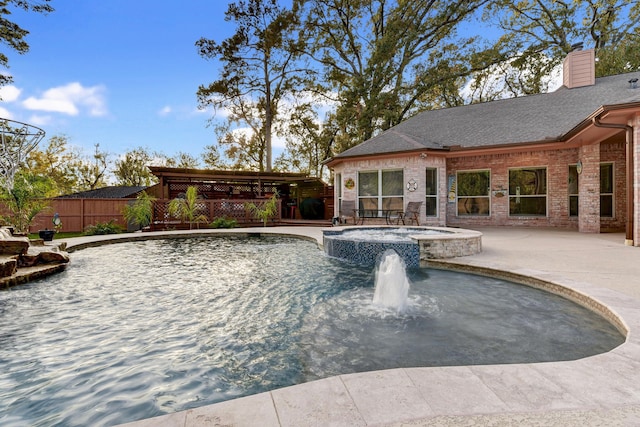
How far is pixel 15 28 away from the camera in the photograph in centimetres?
1471

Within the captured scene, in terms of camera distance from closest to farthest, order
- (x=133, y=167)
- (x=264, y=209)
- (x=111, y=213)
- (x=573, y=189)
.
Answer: (x=573, y=189)
(x=111, y=213)
(x=264, y=209)
(x=133, y=167)

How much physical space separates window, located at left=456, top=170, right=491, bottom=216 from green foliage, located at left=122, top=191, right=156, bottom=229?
1175 centimetres

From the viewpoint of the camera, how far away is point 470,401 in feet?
5.29

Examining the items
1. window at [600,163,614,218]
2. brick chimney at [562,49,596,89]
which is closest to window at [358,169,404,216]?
window at [600,163,614,218]

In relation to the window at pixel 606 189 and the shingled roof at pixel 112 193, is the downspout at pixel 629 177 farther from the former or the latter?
the shingled roof at pixel 112 193

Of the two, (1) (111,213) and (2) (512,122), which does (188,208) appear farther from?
(2) (512,122)

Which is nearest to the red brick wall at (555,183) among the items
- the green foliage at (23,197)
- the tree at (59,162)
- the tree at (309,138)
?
the green foliage at (23,197)

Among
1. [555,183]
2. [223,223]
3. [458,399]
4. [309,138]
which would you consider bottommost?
[458,399]

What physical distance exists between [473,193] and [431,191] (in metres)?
1.74

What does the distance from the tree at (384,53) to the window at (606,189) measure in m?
11.6

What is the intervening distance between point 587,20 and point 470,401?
25.4m

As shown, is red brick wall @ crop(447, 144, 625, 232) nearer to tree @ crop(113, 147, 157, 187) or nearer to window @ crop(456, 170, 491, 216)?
window @ crop(456, 170, 491, 216)

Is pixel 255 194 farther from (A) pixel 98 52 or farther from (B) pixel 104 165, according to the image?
(B) pixel 104 165

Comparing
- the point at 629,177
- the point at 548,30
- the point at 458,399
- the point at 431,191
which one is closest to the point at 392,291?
the point at 458,399
